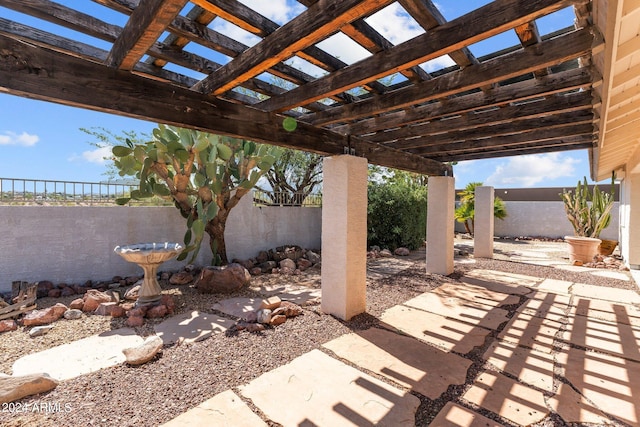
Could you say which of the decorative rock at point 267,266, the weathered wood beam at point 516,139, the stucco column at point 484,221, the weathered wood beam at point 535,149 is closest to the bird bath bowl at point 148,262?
the decorative rock at point 267,266

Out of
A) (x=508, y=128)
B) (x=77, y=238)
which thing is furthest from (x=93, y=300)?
(x=508, y=128)

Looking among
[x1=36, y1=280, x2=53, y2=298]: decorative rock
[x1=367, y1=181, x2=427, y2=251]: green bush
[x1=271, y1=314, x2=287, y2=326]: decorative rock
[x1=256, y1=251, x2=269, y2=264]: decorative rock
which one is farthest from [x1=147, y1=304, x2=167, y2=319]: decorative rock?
[x1=367, y1=181, x2=427, y2=251]: green bush

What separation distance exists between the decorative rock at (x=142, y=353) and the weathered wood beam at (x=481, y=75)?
105 inches

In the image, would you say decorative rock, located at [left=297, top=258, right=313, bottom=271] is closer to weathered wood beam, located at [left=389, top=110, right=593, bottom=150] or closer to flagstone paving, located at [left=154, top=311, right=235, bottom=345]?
flagstone paving, located at [left=154, top=311, right=235, bottom=345]

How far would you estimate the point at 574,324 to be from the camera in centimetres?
339

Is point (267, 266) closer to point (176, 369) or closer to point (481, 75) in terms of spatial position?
point (176, 369)

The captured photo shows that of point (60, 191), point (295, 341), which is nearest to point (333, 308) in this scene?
point (295, 341)

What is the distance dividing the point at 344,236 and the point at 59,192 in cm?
482

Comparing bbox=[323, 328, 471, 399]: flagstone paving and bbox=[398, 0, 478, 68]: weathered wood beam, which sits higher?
bbox=[398, 0, 478, 68]: weathered wood beam

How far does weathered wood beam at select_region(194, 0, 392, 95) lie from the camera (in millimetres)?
1423

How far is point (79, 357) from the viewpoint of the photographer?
2.63 m

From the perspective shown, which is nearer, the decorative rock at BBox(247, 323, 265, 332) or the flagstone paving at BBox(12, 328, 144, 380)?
the flagstone paving at BBox(12, 328, 144, 380)

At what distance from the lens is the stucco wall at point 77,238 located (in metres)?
4.28

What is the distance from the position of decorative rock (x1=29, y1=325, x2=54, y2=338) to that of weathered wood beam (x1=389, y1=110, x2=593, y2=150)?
4693 mm
